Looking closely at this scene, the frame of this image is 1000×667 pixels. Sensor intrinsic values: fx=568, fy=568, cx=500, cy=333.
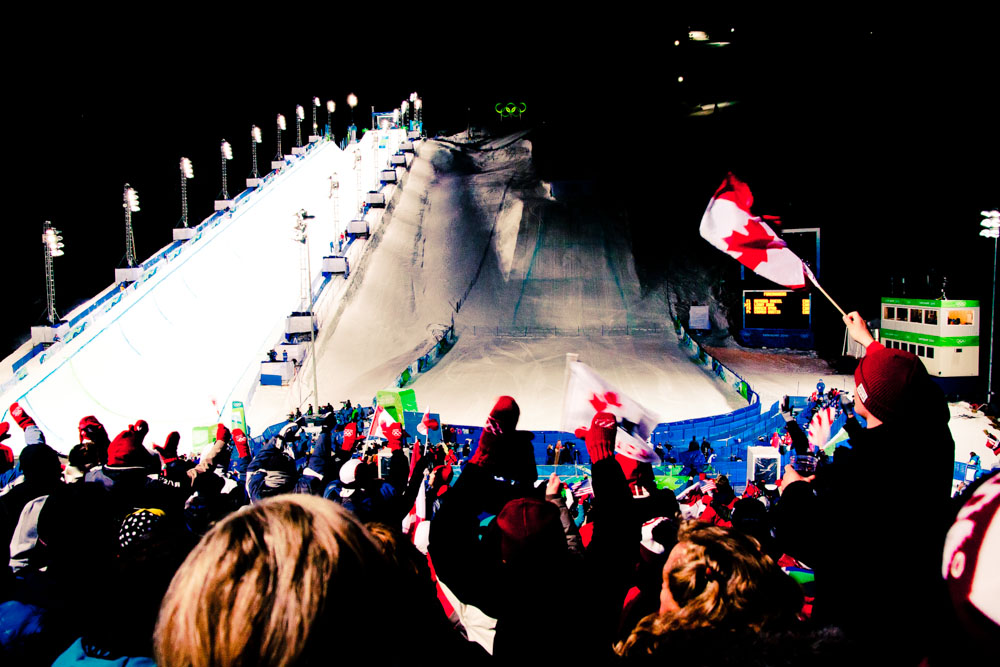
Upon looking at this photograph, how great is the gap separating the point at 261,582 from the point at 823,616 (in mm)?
2138

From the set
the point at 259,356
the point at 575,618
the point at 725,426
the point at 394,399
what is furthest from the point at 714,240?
the point at 259,356

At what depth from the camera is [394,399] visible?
35.9ft

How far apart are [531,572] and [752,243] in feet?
12.7

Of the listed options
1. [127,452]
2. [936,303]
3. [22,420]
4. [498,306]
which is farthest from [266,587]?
[498,306]

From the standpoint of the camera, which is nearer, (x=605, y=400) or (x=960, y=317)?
(x=605, y=400)

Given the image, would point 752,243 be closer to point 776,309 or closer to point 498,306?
point 776,309

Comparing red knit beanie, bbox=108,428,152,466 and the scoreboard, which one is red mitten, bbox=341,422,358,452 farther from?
the scoreboard

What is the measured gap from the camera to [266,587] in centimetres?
110

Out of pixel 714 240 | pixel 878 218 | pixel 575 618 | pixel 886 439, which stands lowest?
pixel 575 618

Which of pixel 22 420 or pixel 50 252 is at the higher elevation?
pixel 50 252

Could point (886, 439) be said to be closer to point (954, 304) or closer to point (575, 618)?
point (575, 618)

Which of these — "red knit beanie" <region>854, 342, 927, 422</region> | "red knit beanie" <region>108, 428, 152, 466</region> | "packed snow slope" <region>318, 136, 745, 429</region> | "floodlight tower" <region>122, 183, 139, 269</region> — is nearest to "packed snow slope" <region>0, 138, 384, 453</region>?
"floodlight tower" <region>122, 183, 139, 269</region>

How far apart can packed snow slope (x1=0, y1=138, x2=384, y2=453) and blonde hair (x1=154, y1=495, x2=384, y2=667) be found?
37.2 ft

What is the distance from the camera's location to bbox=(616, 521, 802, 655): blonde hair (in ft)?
5.57
